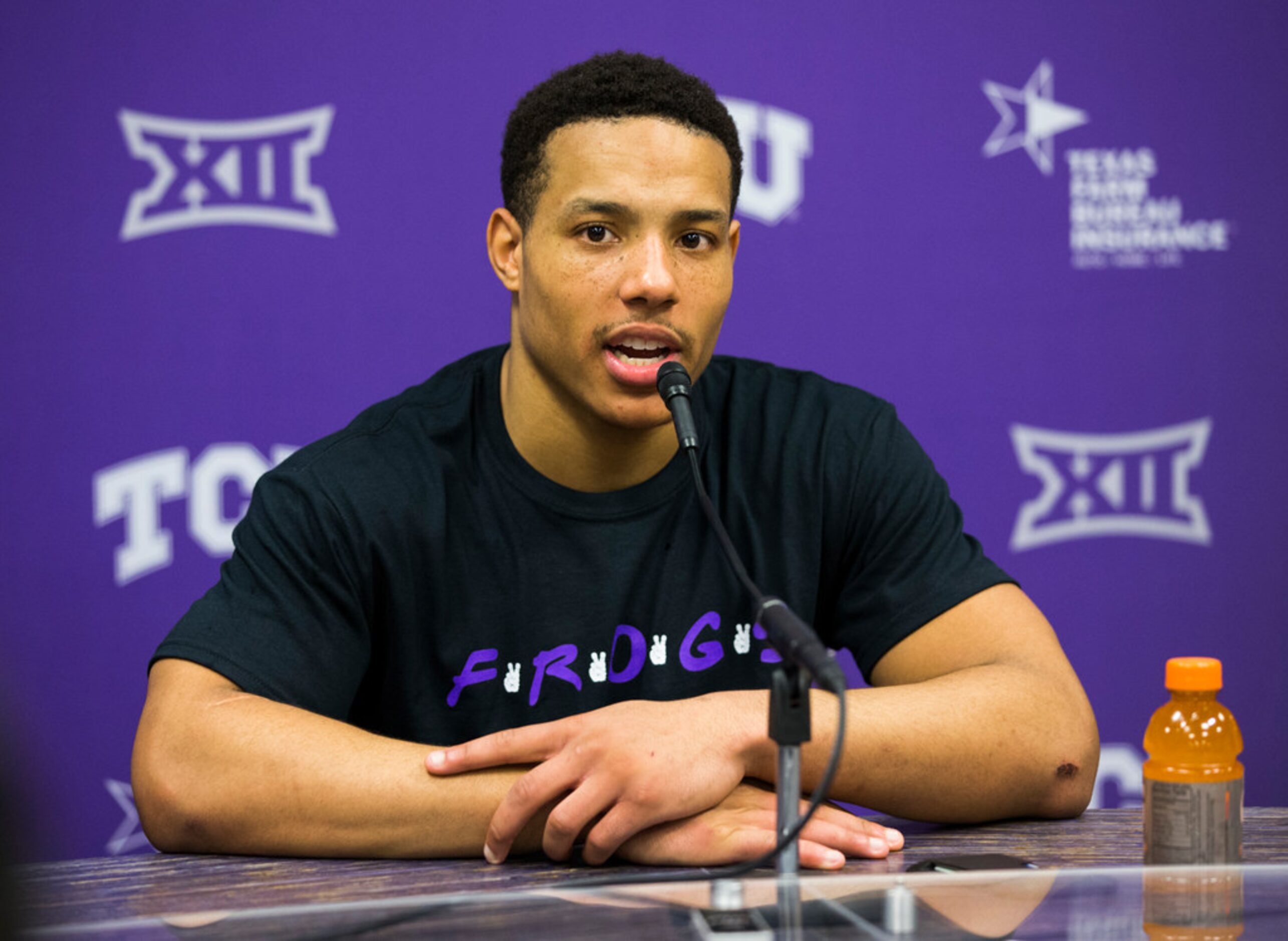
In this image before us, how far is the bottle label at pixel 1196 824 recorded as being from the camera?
89 cm

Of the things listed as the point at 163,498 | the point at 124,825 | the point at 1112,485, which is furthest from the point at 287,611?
the point at 1112,485

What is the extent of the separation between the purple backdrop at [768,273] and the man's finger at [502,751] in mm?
1150

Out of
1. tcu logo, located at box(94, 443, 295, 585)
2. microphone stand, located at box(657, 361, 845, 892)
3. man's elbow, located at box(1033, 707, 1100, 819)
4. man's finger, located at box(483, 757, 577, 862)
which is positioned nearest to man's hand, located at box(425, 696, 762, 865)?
man's finger, located at box(483, 757, 577, 862)

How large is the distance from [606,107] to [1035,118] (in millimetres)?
1058

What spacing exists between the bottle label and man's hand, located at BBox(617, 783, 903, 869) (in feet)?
0.65

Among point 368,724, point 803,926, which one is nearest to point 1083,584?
point 368,724

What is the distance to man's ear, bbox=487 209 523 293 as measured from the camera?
4.92 ft

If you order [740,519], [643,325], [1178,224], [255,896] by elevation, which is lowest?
[255,896]

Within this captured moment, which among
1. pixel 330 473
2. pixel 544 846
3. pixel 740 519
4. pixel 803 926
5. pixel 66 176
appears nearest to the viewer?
pixel 803 926

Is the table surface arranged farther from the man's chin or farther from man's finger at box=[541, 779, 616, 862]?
the man's chin

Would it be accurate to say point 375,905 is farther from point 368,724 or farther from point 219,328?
point 219,328

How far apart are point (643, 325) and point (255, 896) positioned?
2.24ft

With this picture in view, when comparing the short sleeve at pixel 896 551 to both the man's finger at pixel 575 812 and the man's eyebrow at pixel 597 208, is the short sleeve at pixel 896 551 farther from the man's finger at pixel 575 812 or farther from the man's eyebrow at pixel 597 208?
the man's finger at pixel 575 812

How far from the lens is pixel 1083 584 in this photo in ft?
7.14
